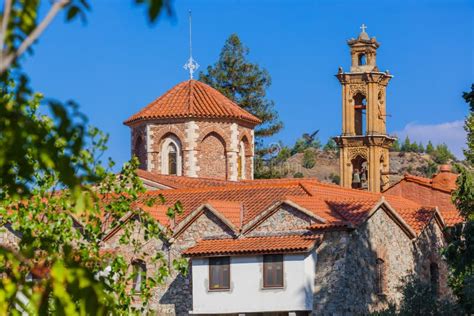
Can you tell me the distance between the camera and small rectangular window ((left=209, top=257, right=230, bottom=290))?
35.7 meters

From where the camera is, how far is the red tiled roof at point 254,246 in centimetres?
3462

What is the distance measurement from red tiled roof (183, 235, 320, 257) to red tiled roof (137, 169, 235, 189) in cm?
718

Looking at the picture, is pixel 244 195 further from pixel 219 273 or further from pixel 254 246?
pixel 254 246

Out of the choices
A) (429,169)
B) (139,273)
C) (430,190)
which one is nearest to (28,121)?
(139,273)

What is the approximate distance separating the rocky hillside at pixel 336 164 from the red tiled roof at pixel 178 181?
3197 inches

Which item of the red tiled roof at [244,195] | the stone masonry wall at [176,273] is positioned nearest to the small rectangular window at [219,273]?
the stone masonry wall at [176,273]

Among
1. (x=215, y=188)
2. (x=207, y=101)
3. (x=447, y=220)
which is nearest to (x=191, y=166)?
(x=207, y=101)

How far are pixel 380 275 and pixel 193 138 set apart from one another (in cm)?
1325

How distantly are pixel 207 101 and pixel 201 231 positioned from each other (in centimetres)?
1312

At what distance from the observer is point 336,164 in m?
137

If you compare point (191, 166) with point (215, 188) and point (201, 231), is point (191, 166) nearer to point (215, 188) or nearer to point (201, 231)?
point (215, 188)

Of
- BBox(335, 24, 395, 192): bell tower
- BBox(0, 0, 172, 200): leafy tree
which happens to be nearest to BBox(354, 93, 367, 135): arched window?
BBox(335, 24, 395, 192): bell tower

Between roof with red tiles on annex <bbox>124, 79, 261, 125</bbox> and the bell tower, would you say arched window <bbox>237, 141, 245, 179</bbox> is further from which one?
the bell tower

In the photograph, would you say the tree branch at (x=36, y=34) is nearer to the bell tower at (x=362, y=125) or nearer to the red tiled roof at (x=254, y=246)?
the red tiled roof at (x=254, y=246)
